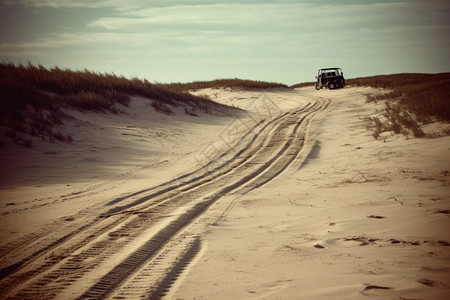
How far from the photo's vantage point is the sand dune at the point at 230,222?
9.30 feet

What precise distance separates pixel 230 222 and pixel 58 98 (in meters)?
10.5

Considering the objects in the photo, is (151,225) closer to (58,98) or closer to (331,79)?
(58,98)

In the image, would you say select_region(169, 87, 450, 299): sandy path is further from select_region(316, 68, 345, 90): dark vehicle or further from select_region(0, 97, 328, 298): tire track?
select_region(316, 68, 345, 90): dark vehicle

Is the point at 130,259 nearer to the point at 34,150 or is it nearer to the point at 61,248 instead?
the point at 61,248

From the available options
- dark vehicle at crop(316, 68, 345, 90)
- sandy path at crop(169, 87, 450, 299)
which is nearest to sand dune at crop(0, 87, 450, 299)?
sandy path at crop(169, 87, 450, 299)

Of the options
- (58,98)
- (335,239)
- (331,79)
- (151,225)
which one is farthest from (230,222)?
(331,79)

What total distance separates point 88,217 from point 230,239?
81.6 inches

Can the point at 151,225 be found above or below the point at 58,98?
below

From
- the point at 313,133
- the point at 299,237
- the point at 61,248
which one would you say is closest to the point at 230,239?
the point at 299,237

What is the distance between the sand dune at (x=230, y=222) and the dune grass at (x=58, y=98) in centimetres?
120

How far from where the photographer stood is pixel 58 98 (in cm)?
1226

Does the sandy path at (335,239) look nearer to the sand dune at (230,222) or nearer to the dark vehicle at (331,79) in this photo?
the sand dune at (230,222)

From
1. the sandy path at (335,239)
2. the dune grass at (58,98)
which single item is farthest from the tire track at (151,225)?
the dune grass at (58,98)

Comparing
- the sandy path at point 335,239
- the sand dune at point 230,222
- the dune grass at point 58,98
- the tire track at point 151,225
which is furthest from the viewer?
the dune grass at point 58,98
